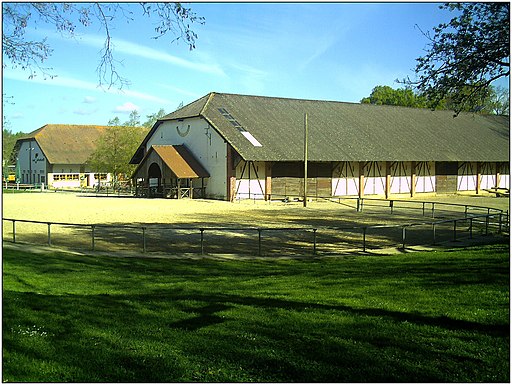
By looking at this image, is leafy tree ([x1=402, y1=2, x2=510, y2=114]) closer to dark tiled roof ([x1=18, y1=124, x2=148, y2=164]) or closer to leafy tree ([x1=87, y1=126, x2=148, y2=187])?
leafy tree ([x1=87, y1=126, x2=148, y2=187])

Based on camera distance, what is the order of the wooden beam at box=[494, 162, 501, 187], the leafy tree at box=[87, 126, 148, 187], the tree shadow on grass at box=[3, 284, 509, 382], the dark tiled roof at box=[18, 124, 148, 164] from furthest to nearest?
the dark tiled roof at box=[18, 124, 148, 164], the leafy tree at box=[87, 126, 148, 187], the wooden beam at box=[494, 162, 501, 187], the tree shadow on grass at box=[3, 284, 509, 382]

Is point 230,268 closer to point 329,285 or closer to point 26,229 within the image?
point 329,285

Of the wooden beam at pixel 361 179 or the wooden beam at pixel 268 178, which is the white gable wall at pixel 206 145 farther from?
the wooden beam at pixel 361 179

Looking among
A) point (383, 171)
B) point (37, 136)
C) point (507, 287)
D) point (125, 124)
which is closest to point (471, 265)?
point (507, 287)

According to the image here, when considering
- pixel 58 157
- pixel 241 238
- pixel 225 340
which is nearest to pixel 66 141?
pixel 58 157

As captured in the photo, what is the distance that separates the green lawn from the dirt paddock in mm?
5315

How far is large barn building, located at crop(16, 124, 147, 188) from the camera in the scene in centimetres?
6762

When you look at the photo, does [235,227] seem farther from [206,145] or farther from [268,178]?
[206,145]

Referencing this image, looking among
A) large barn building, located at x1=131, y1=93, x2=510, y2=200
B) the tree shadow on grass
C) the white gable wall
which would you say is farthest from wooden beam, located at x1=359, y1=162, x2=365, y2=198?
the tree shadow on grass

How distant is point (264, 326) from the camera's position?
23.8ft

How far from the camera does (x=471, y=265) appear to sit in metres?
11.7

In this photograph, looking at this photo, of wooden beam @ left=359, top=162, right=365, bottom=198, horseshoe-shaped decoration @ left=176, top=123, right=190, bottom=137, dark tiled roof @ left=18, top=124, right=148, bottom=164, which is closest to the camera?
horseshoe-shaped decoration @ left=176, top=123, right=190, bottom=137

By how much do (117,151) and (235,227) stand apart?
35.1 metres

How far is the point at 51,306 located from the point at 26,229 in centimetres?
1522
